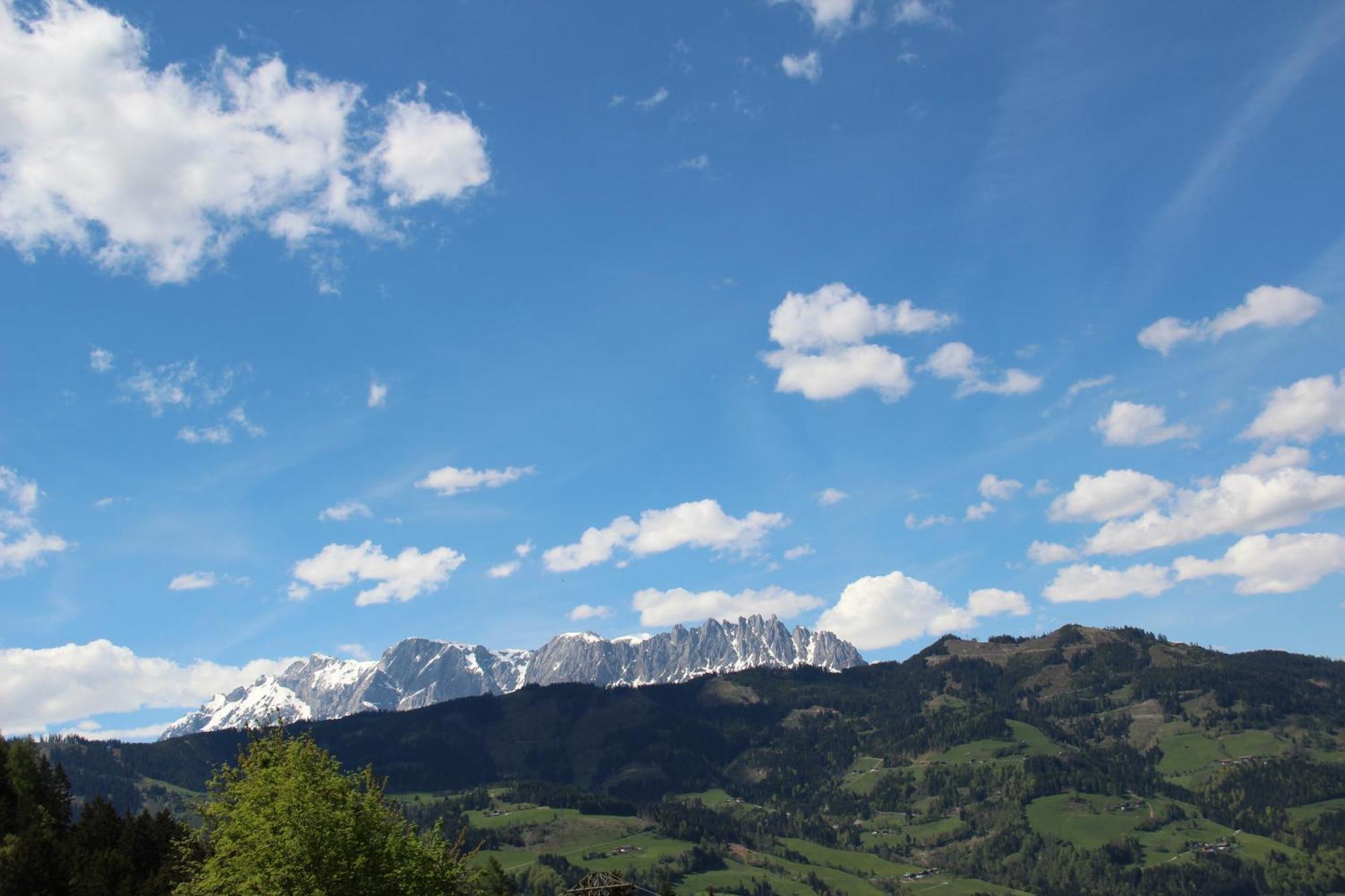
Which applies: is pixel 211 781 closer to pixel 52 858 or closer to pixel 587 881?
pixel 587 881

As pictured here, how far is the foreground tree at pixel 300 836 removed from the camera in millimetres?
55719

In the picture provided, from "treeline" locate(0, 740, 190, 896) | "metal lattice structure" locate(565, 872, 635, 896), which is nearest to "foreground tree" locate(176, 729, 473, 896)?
"treeline" locate(0, 740, 190, 896)

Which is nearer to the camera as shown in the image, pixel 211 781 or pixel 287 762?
pixel 287 762

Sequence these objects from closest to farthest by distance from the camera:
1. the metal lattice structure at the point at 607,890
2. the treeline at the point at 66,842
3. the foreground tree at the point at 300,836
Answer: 1. the foreground tree at the point at 300,836
2. the metal lattice structure at the point at 607,890
3. the treeline at the point at 66,842

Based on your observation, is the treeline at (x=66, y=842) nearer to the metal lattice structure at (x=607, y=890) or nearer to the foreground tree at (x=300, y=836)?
the foreground tree at (x=300, y=836)

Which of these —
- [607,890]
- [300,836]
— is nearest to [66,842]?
[607,890]

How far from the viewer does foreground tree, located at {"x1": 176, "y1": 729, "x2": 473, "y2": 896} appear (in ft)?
183

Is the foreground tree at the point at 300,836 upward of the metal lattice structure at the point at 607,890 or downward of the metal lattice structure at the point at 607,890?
upward

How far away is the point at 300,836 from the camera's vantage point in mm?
55969

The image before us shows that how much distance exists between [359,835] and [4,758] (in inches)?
4792

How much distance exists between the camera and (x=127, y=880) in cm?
10662

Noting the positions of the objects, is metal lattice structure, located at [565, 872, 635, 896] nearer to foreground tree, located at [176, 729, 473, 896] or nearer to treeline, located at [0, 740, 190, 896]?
foreground tree, located at [176, 729, 473, 896]

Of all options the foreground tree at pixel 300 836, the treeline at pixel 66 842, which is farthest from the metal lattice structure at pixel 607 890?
the treeline at pixel 66 842

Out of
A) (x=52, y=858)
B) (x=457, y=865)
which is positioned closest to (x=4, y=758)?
(x=52, y=858)
